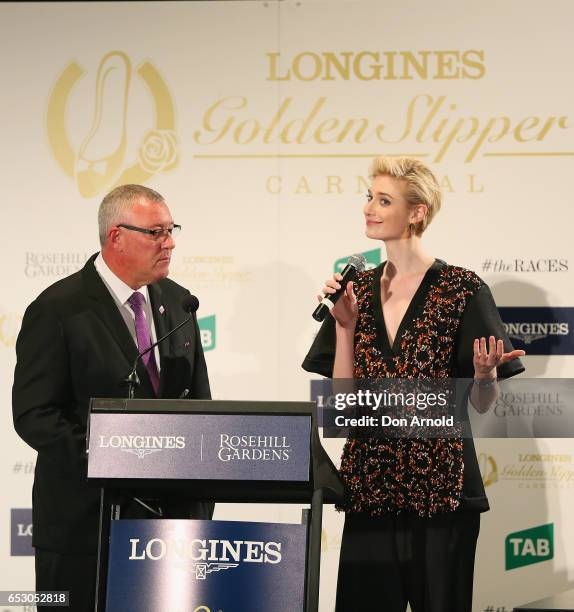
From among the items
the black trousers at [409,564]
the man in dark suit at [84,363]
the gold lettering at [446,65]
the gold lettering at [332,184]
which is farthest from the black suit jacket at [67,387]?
the gold lettering at [446,65]

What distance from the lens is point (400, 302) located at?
10.7 ft

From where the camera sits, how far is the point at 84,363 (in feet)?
10.3

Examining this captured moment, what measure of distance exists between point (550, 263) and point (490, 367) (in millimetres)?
1381


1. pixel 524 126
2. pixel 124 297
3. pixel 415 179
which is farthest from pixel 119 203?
pixel 524 126

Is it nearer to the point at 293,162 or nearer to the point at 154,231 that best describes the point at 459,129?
the point at 293,162

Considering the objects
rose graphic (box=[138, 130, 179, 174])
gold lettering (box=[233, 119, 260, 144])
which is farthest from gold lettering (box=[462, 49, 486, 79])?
rose graphic (box=[138, 130, 179, 174])

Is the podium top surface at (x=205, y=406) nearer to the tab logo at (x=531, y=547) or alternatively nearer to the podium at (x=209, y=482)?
the podium at (x=209, y=482)

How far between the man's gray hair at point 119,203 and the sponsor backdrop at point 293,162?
1014 mm

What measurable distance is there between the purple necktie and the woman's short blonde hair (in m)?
0.94

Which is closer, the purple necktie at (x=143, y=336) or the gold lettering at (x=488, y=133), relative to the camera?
the purple necktie at (x=143, y=336)

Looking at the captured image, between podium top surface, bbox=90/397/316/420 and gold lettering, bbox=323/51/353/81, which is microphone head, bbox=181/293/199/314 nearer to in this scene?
podium top surface, bbox=90/397/316/420

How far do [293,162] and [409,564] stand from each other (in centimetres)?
200

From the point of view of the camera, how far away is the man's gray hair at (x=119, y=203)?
3357 mm

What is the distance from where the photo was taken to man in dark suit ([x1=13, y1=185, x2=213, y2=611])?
306 centimetres
